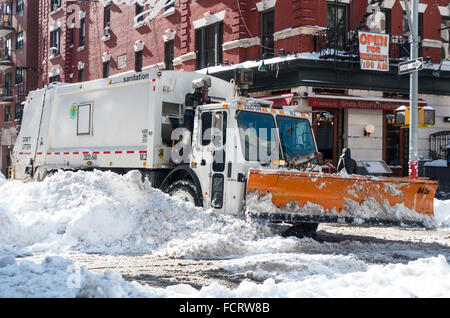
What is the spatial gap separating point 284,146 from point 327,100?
9.70 m

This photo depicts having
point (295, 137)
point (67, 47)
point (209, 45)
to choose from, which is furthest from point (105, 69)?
point (295, 137)

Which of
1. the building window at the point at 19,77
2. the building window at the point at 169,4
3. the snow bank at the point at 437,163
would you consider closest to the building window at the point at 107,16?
the building window at the point at 169,4

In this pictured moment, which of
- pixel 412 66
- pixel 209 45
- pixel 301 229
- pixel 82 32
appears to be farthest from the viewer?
pixel 82 32

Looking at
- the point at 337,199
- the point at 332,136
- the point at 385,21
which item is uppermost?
the point at 385,21

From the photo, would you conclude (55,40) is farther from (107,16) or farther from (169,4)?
(169,4)

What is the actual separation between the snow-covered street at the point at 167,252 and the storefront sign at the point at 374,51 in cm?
926

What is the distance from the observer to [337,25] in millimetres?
19922

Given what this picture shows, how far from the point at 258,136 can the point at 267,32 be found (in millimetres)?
11946

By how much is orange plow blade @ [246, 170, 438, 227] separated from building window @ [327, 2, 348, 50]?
430 inches

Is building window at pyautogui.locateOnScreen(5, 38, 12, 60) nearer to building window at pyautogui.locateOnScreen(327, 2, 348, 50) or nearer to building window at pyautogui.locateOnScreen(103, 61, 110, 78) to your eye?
building window at pyautogui.locateOnScreen(103, 61, 110, 78)

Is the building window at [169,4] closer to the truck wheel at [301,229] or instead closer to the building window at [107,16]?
the building window at [107,16]

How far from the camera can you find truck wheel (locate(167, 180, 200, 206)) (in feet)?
32.9

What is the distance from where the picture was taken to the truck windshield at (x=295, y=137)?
1016cm
